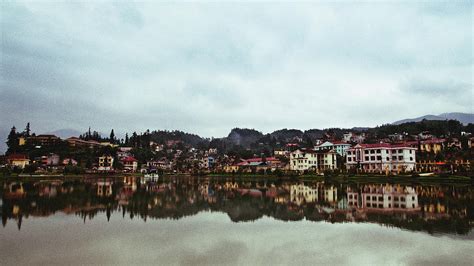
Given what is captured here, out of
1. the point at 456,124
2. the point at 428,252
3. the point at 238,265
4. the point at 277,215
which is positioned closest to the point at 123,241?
the point at 238,265

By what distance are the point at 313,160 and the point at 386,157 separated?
15.8 m

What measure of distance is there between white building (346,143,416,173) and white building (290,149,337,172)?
7.02 metres

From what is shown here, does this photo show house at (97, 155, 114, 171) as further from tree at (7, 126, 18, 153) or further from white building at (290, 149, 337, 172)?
white building at (290, 149, 337, 172)

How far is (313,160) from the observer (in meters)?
75.4

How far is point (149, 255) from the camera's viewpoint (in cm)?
1048

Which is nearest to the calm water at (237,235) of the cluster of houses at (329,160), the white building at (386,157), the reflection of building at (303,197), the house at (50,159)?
the reflection of building at (303,197)

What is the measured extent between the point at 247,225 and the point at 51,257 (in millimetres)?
8350

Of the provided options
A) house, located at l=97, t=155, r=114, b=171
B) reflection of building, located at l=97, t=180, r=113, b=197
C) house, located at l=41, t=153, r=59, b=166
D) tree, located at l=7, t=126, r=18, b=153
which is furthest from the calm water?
tree, located at l=7, t=126, r=18, b=153

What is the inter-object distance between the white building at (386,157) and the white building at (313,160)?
23.0 feet

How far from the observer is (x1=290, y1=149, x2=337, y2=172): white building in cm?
7462

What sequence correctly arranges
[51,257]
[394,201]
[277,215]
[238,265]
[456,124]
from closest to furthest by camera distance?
[238,265]
[51,257]
[277,215]
[394,201]
[456,124]

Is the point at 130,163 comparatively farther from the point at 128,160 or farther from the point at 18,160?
the point at 18,160

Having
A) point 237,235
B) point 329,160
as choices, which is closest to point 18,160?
point 329,160

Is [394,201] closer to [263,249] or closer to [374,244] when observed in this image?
[374,244]
